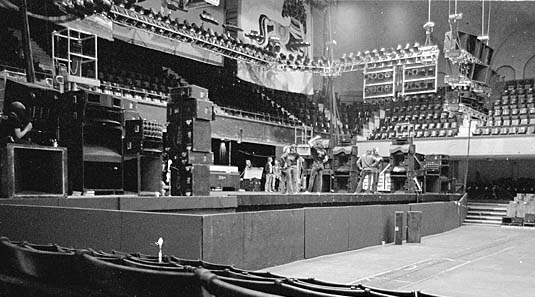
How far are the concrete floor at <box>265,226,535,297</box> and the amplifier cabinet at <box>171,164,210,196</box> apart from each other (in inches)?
90.4

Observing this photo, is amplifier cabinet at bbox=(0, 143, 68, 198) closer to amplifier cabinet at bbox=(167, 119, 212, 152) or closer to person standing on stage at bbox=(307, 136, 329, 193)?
amplifier cabinet at bbox=(167, 119, 212, 152)

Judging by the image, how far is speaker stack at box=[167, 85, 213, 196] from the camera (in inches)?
399

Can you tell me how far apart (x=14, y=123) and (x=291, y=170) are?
982cm

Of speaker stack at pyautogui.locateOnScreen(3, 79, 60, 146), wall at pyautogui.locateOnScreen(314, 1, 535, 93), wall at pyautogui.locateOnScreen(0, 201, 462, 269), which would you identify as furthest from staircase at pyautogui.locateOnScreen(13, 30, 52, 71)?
wall at pyautogui.locateOnScreen(314, 1, 535, 93)

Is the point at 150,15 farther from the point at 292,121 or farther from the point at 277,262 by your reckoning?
the point at 277,262

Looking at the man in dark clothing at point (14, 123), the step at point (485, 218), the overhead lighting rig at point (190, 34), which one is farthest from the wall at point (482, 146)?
the man in dark clothing at point (14, 123)

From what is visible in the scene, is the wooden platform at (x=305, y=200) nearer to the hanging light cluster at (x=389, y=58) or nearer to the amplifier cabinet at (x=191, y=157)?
the amplifier cabinet at (x=191, y=157)

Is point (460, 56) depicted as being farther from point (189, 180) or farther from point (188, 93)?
point (189, 180)

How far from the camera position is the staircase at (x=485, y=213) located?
2352 cm

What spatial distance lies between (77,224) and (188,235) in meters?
1.68

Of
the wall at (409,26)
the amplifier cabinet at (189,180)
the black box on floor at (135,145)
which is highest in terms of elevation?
the wall at (409,26)

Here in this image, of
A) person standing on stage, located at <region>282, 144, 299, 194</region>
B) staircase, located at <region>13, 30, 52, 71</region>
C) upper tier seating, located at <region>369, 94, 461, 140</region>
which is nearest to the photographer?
person standing on stage, located at <region>282, 144, 299, 194</region>

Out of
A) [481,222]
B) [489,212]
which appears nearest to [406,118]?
[489,212]

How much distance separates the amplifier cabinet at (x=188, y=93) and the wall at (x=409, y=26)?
82.8 ft
